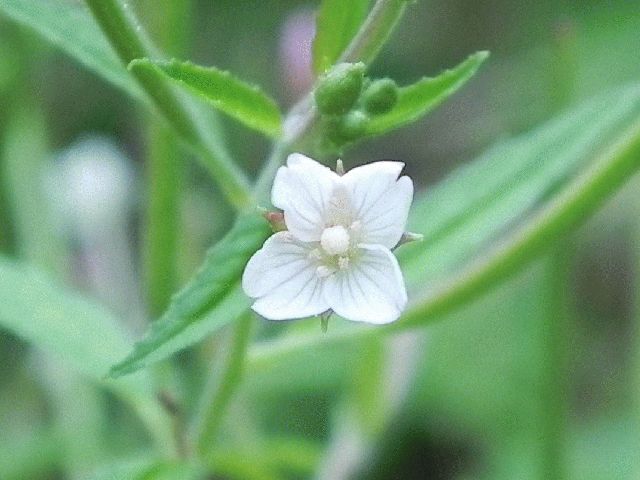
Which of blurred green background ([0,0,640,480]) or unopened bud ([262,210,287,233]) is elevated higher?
blurred green background ([0,0,640,480])

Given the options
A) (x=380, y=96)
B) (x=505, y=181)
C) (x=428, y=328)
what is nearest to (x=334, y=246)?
(x=380, y=96)

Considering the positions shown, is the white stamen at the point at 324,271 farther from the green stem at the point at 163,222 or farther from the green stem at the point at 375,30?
the green stem at the point at 163,222

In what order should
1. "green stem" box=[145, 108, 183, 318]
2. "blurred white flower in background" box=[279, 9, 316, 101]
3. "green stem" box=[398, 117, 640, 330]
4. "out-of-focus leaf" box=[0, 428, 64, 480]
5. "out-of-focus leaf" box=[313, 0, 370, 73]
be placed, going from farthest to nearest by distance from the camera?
"out-of-focus leaf" box=[0, 428, 64, 480], "blurred white flower in background" box=[279, 9, 316, 101], "green stem" box=[145, 108, 183, 318], "green stem" box=[398, 117, 640, 330], "out-of-focus leaf" box=[313, 0, 370, 73]

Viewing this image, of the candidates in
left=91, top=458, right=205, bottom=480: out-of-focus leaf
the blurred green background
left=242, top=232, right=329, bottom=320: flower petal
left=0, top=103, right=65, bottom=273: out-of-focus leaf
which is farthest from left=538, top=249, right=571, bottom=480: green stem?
left=0, top=103, right=65, bottom=273: out-of-focus leaf

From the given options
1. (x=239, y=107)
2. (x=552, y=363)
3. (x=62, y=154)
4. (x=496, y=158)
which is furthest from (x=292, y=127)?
(x=62, y=154)

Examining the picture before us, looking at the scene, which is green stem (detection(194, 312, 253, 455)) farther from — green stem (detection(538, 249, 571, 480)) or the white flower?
green stem (detection(538, 249, 571, 480))

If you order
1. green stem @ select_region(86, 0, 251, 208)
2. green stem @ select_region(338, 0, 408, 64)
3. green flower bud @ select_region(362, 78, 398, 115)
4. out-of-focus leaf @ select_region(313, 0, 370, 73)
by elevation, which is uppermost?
out-of-focus leaf @ select_region(313, 0, 370, 73)

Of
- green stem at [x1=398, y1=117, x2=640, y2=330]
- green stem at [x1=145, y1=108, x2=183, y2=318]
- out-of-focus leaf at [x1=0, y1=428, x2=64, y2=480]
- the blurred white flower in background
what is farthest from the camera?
out-of-focus leaf at [x1=0, y1=428, x2=64, y2=480]
